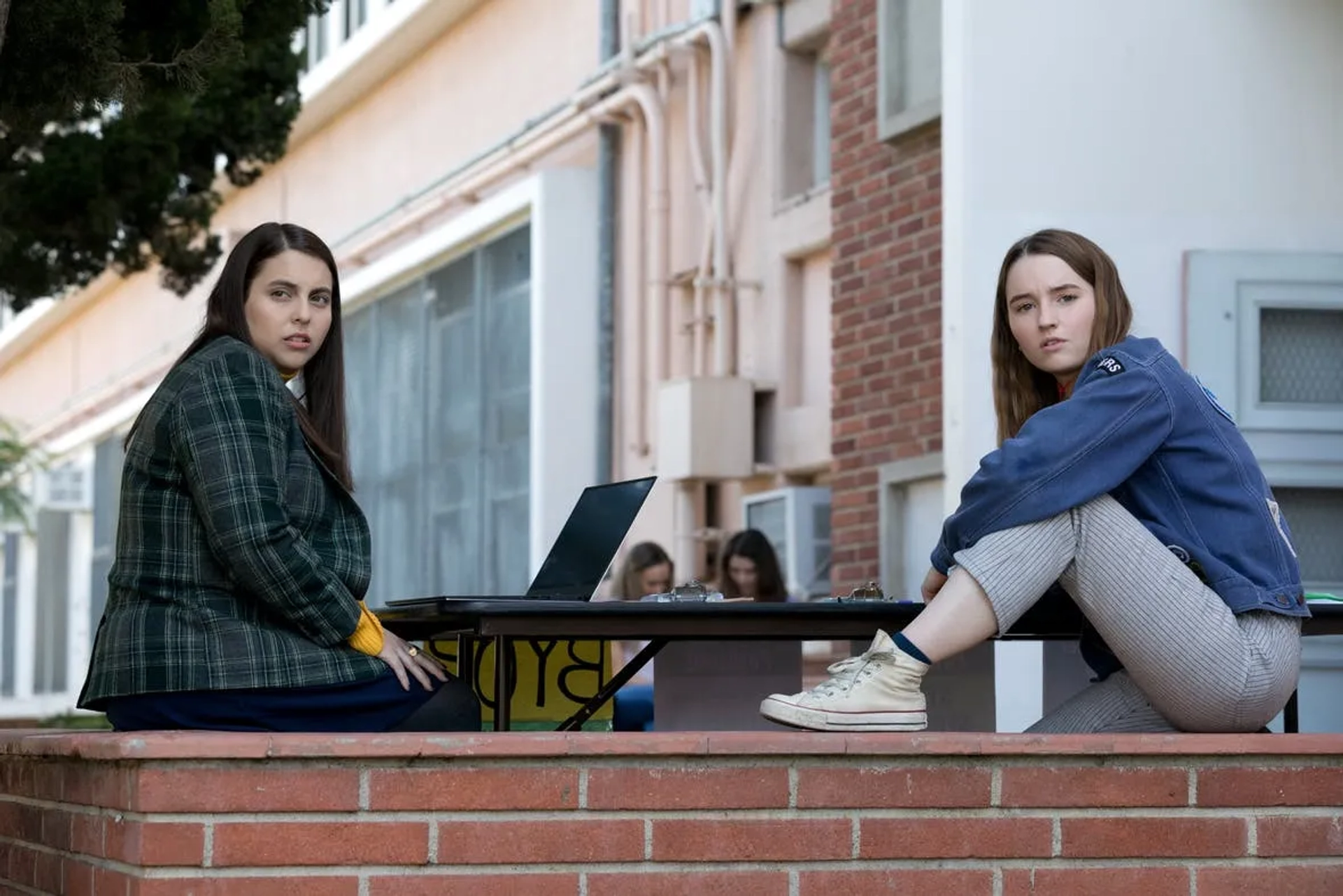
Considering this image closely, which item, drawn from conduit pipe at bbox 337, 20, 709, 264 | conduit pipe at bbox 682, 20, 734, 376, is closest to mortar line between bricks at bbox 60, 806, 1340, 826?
conduit pipe at bbox 682, 20, 734, 376

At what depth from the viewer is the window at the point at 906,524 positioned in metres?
8.70

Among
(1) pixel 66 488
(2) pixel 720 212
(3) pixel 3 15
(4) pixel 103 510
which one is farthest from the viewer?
(1) pixel 66 488

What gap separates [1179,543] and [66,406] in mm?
23410

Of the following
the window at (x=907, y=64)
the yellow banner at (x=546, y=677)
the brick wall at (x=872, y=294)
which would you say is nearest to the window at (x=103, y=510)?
the brick wall at (x=872, y=294)

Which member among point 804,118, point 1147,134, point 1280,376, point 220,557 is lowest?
point 220,557

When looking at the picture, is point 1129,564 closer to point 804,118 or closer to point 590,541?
point 590,541

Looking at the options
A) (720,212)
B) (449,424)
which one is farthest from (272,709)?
(449,424)

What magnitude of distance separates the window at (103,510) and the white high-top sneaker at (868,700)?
20.6 m

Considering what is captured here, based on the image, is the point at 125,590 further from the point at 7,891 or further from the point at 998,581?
the point at 998,581

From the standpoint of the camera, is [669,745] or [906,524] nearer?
[669,745]

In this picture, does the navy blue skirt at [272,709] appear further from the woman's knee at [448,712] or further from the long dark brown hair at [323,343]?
the long dark brown hair at [323,343]

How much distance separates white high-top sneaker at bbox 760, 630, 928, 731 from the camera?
12.6 feet

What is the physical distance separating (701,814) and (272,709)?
0.73 metres

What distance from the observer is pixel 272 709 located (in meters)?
3.94
